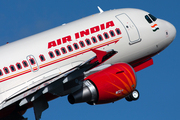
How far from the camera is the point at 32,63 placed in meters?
Answer: 27.7

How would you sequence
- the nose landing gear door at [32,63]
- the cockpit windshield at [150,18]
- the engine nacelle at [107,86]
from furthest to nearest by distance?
the cockpit windshield at [150,18], the nose landing gear door at [32,63], the engine nacelle at [107,86]

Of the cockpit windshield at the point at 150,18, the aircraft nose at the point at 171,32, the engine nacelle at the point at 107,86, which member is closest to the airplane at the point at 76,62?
the engine nacelle at the point at 107,86

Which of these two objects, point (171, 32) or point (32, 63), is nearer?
point (32, 63)

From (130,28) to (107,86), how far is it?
5.85 metres

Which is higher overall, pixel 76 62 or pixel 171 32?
pixel 76 62

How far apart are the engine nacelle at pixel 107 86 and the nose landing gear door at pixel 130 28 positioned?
3.25 m

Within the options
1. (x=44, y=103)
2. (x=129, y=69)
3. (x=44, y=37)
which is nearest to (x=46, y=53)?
(x=44, y=37)

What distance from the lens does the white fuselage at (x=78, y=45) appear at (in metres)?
27.4

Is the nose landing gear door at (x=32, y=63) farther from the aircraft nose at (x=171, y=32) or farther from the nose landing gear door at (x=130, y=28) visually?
the aircraft nose at (x=171, y=32)

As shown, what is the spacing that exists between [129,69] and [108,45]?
2652mm

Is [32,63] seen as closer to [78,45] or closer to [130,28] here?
[78,45]

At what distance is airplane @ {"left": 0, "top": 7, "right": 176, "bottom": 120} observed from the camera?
26.6 m

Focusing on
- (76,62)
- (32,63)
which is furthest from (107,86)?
(32,63)

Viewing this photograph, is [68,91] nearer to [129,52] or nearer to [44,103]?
[44,103]
